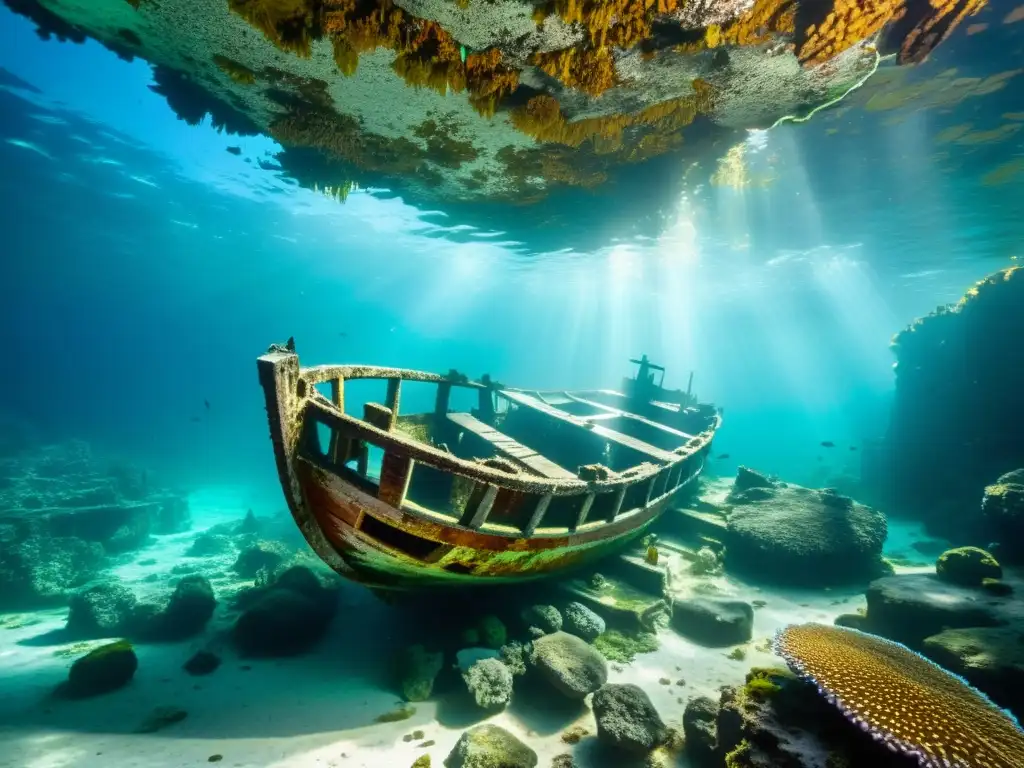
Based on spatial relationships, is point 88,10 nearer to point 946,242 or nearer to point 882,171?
point 882,171

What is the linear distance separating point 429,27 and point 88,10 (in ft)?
15.3

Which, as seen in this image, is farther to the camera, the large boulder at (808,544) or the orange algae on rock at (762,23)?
the large boulder at (808,544)

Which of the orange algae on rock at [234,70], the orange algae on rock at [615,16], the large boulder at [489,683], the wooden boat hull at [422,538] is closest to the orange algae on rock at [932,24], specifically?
the orange algae on rock at [615,16]

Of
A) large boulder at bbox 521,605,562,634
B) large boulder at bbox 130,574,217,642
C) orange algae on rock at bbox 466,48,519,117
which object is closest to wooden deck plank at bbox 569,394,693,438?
large boulder at bbox 521,605,562,634

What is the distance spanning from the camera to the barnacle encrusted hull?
9.27 ft

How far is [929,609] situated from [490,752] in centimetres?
804

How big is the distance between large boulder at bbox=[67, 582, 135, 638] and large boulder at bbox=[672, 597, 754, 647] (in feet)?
43.9

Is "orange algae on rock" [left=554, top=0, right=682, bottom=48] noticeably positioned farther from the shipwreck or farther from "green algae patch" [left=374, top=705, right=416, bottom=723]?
"green algae patch" [left=374, top=705, right=416, bottom=723]

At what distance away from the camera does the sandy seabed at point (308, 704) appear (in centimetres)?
480

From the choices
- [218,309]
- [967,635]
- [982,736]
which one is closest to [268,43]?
[982,736]

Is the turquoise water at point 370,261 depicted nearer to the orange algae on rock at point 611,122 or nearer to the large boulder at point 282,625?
the large boulder at point 282,625

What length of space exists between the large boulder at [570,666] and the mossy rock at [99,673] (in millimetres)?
7250

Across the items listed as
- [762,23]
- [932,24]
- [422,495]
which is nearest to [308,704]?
[422,495]

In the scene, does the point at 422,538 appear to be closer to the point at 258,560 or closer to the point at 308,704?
the point at 308,704
